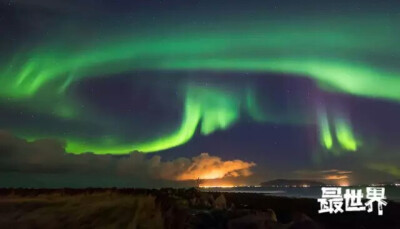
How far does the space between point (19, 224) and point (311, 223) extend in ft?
53.9

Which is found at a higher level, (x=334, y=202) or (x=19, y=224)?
(x=334, y=202)

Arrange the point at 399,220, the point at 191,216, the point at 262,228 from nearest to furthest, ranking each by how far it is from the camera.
Result: the point at 262,228 → the point at 191,216 → the point at 399,220

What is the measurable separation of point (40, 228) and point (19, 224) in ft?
9.72

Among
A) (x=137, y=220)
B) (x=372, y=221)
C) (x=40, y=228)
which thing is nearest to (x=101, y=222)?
(x=137, y=220)

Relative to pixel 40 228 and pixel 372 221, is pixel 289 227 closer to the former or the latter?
pixel 40 228

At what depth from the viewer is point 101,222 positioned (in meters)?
31.6

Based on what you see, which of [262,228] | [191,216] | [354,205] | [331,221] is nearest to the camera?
[262,228]

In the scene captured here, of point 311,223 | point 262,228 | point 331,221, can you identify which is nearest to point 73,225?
point 262,228

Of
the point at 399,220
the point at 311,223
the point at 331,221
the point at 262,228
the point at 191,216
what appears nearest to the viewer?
the point at 262,228

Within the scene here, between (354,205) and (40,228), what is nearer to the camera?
(40,228)

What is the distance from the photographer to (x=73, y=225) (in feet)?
95.8

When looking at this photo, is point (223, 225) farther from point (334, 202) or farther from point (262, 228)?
point (334, 202)

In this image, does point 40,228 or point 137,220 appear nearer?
point 40,228

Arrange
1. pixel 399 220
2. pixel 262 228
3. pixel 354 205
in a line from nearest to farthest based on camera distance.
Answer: pixel 262 228
pixel 354 205
pixel 399 220
